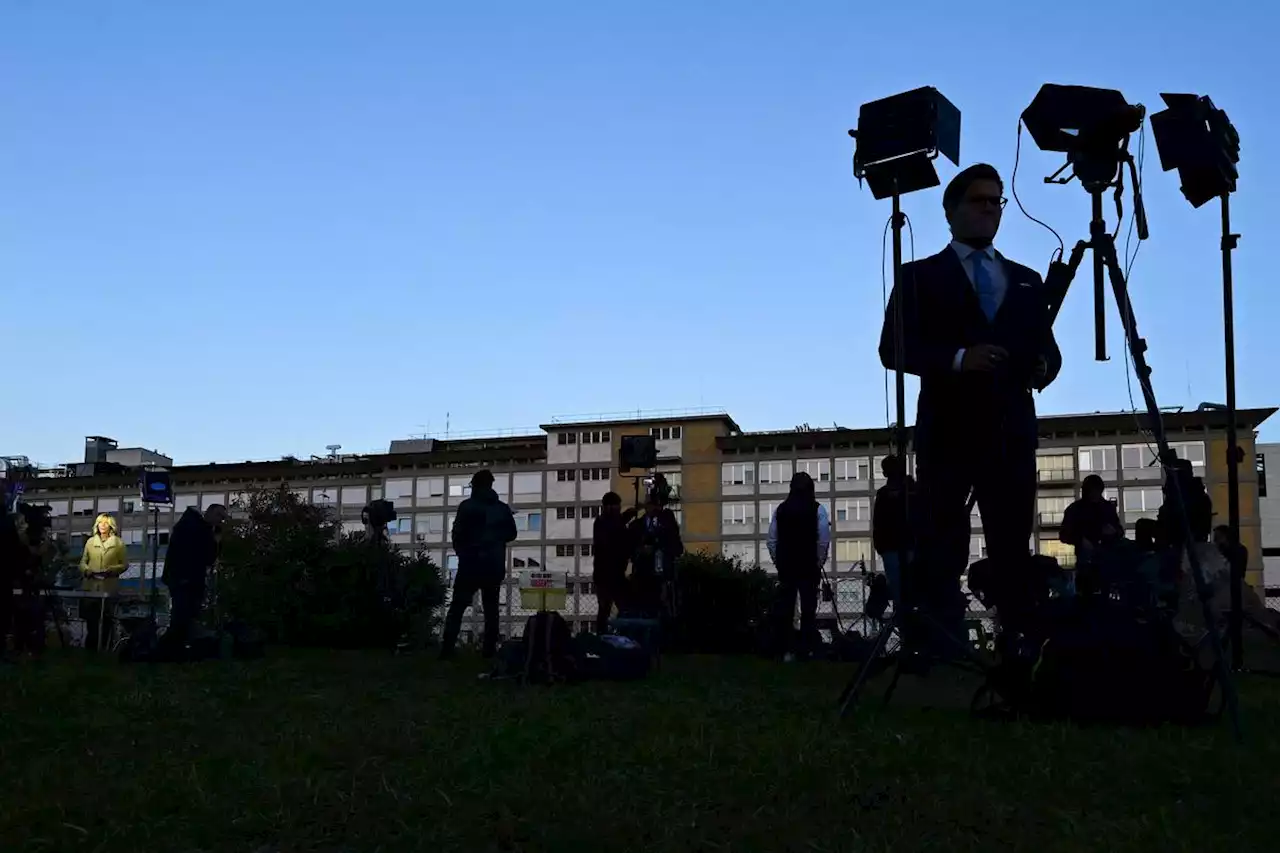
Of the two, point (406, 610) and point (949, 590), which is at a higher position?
point (949, 590)

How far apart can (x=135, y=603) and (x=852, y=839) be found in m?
15.5

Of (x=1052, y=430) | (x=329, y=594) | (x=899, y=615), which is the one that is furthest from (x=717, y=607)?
(x=1052, y=430)

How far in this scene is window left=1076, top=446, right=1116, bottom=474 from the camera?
8638 centimetres

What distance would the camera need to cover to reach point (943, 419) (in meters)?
4.71

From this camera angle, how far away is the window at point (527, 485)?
100562mm

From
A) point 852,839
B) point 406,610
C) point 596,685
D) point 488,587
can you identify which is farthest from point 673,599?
point 852,839

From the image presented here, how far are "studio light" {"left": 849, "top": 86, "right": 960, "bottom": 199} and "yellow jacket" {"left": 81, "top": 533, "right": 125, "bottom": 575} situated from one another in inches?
494

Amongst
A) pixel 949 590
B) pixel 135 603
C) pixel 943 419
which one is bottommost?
pixel 135 603

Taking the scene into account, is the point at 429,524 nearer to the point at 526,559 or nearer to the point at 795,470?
the point at 526,559

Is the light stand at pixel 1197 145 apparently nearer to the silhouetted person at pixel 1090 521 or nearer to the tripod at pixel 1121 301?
the tripod at pixel 1121 301

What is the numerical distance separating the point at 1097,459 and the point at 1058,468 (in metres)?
2.78

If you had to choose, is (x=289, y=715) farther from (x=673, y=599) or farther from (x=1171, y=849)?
(x=673, y=599)

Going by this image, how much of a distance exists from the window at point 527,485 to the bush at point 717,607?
86532 mm

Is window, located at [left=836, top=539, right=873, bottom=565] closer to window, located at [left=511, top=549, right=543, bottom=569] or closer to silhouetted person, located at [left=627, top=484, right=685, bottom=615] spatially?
window, located at [left=511, top=549, right=543, bottom=569]
